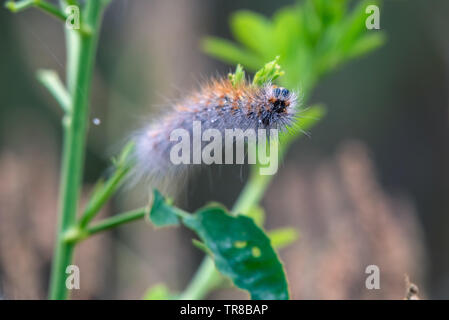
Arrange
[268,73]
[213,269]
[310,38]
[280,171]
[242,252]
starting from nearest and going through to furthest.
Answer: [268,73], [242,252], [213,269], [310,38], [280,171]

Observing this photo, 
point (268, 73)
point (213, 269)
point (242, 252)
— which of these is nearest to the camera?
point (268, 73)

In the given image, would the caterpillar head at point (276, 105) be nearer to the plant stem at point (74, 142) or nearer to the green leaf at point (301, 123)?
the green leaf at point (301, 123)

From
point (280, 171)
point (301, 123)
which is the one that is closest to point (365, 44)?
point (301, 123)

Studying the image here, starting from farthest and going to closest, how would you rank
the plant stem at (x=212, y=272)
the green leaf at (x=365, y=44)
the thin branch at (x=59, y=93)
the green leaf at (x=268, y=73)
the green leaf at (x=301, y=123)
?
1. the green leaf at (x=365, y=44)
2. the plant stem at (x=212, y=272)
3. the thin branch at (x=59, y=93)
4. the green leaf at (x=301, y=123)
5. the green leaf at (x=268, y=73)

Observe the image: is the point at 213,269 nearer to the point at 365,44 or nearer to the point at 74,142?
the point at 74,142

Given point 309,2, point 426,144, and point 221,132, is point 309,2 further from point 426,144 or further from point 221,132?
point 426,144

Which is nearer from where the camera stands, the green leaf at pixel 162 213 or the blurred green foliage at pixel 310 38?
the green leaf at pixel 162 213

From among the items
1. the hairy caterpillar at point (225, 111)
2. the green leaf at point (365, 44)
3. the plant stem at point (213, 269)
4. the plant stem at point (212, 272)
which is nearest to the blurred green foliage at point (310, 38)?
the green leaf at point (365, 44)
